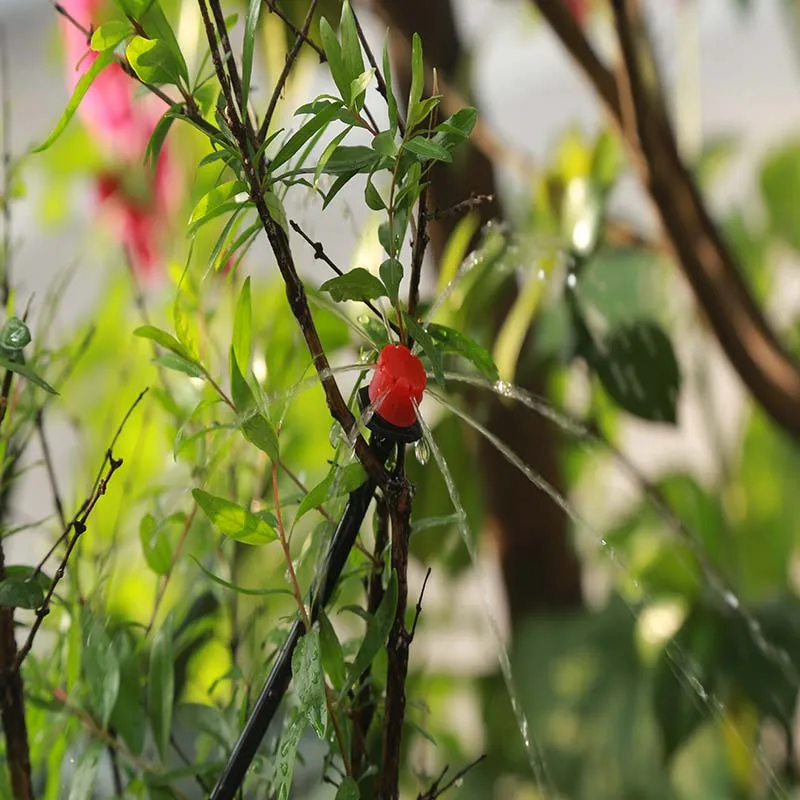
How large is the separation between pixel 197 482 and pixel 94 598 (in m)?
0.06

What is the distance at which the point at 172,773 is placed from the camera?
285 mm

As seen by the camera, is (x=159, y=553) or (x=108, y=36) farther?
(x=159, y=553)

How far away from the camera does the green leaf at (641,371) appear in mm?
447

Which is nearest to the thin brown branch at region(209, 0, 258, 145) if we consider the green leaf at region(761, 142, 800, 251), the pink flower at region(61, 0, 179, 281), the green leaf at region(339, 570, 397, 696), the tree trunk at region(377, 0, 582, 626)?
the green leaf at region(339, 570, 397, 696)

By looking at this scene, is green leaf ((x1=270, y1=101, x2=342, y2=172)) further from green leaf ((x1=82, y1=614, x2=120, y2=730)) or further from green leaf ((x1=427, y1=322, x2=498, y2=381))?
green leaf ((x1=82, y1=614, x2=120, y2=730))

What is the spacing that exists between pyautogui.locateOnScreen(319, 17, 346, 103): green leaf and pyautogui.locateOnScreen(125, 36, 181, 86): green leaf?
0.12 feet

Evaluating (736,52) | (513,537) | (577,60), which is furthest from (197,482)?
(736,52)

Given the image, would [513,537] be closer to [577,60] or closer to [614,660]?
[614,660]

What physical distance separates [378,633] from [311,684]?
0.11 feet

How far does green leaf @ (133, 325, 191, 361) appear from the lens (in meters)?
0.24

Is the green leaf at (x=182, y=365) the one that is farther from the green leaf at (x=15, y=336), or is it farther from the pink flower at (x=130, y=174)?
the pink flower at (x=130, y=174)

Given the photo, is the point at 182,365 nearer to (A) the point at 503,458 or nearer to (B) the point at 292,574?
(B) the point at 292,574

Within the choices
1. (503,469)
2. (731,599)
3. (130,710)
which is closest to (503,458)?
(503,469)

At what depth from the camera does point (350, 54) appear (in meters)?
0.22
